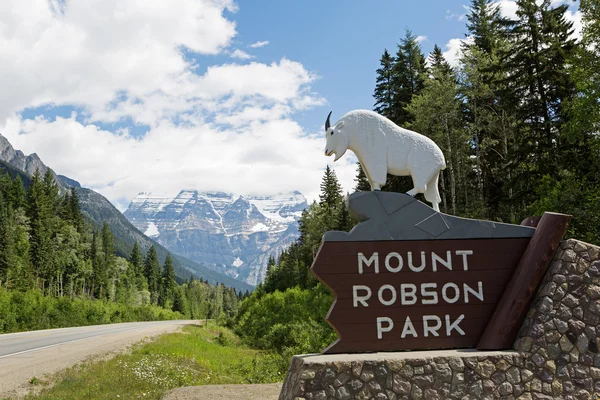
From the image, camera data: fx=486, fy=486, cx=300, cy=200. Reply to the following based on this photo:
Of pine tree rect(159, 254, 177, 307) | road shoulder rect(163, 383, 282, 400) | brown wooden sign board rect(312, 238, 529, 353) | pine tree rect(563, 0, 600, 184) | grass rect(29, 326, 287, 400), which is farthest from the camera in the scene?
pine tree rect(159, 254, 177, 307)

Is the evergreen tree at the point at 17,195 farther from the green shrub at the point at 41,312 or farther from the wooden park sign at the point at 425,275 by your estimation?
the wooden park sign at the point at 425,275

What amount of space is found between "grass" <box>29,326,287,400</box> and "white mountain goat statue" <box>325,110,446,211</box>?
273 inches

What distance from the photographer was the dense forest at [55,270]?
35.9 m

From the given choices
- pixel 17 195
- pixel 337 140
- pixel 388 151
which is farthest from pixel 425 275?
pixel 17 195

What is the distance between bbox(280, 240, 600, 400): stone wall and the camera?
612 cm

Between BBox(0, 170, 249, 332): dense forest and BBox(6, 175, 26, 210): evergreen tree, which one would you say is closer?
BBox(0, 170, 249, 332): dense forest

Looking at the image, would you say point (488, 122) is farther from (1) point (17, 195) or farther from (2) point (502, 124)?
(1) point (17, 195)

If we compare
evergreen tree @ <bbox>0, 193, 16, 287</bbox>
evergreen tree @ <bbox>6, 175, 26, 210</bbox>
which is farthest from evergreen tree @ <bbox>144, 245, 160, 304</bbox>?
evergreen tree @ <bbox>0, 193, 16, 287</bbox>

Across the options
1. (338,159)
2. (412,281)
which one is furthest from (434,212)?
(338,159)

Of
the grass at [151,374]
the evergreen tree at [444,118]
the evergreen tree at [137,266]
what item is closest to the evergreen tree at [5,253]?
the grass at [151,374]

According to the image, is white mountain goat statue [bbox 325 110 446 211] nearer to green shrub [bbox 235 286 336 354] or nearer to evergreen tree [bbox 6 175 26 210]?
green shrub [bbox 235 286 336 354]

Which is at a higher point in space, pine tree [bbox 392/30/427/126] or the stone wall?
pine tree [bbox 392/30/427/126]

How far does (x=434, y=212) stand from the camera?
275 inches

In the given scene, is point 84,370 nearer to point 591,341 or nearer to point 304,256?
point 591,341
